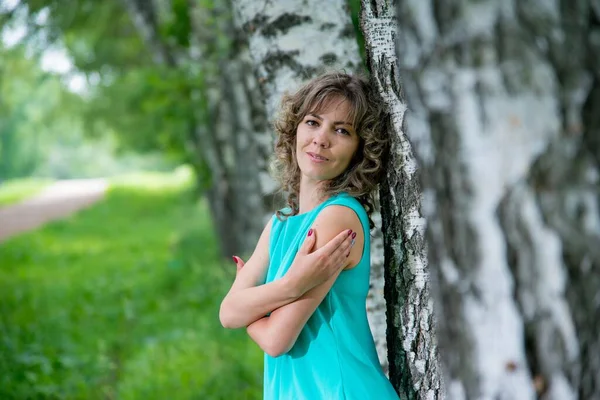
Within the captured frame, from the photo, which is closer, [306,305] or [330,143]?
[306,305]

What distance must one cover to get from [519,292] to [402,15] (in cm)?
63

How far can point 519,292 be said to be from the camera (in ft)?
4.34

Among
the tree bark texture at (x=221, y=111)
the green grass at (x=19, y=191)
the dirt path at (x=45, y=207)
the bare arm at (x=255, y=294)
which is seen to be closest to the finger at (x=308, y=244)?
the bare arm at (x=255, y=294)

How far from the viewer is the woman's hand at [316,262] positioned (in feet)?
6.15

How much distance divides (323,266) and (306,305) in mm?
134

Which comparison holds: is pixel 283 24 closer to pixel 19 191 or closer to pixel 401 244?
pixel 401 244

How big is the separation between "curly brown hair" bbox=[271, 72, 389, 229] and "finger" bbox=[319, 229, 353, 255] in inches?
8.8

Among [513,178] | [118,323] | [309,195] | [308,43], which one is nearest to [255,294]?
[309,195]

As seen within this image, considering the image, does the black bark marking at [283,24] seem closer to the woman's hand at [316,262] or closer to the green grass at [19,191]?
the woman's hand at [316,262]

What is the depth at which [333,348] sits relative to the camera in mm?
1971

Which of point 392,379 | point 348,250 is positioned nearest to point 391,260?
point 348,250

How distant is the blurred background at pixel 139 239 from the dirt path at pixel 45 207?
96 centimetres

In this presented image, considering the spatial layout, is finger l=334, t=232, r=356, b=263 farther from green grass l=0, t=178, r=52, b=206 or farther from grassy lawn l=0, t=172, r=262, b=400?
green grass l=0, t=178, r=52, b=206

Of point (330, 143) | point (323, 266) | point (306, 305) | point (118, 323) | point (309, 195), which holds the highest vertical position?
point (330, 143)
